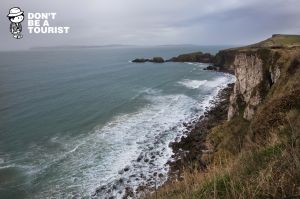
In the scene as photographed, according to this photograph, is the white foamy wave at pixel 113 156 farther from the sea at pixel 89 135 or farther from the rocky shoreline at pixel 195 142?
the rocky shoreline at pixel 195 142

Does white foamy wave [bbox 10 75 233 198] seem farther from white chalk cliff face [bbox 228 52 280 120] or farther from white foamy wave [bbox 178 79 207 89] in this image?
white foamy wave [bbox 178 79 207 89]

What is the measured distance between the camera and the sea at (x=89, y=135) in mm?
27094

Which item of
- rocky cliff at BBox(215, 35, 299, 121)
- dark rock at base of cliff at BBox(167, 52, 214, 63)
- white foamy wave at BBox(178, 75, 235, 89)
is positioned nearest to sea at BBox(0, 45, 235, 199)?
white foamy wave at BBox(178, 75, 235, 89)

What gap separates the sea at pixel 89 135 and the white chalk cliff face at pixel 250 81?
8.55 metres

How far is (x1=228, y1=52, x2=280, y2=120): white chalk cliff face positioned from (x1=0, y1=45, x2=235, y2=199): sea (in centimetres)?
855

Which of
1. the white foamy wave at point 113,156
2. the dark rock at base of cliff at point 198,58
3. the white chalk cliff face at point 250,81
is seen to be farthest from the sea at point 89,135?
the dark rock at base of cliff at point 198,58

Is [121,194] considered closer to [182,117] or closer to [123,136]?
[123,136]

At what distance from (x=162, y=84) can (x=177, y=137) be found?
133 ft

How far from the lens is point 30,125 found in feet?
137

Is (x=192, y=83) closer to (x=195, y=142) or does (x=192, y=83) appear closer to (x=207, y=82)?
(x=207, y=82)

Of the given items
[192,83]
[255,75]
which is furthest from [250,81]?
[192,83]

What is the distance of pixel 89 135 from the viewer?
3859 centimetres

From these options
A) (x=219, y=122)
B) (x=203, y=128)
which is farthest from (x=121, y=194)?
(x=219, y=122)

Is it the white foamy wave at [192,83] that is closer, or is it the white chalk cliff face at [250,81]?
the white chalk cliff face at [250,81]
